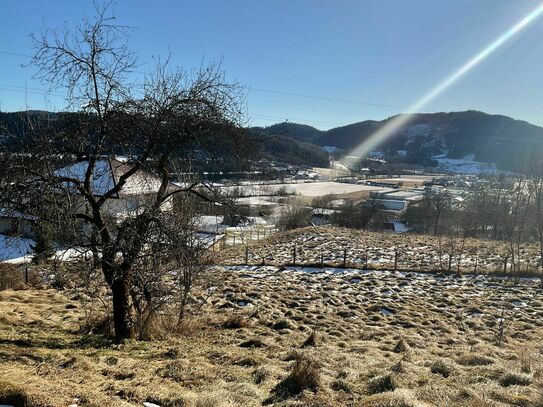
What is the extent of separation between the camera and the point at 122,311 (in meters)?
7.57

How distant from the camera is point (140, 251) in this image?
709 cm

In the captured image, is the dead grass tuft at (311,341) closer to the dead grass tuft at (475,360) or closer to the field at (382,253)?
the dead grass tuft at (475,360)

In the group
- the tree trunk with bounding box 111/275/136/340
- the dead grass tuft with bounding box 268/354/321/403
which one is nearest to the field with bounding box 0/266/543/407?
the dead grass tuft with bounding box 268/354/321/403

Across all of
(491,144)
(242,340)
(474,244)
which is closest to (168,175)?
(242,340)

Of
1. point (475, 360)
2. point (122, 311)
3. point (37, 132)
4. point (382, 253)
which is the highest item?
point (37, 132)

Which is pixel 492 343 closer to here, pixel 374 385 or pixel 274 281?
pixel 374 385

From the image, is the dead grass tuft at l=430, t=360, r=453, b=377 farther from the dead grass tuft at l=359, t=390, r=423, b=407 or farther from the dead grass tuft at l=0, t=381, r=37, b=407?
the dead grass tuft at l=0, t=381, r=37, b=407

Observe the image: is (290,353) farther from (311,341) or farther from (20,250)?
(20,250)

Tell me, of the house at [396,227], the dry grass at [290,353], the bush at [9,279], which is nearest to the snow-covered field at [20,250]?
the dry grass at [290,353]

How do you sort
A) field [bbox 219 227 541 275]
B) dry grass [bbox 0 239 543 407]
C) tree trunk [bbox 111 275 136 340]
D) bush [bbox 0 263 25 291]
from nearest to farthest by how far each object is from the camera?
dry grass [bbox 0 239 543 407] → tree trunk [bbox 111 275 136 340] → bush [bbox 0 263 25 291] → field [bbox 219 227 541 275]

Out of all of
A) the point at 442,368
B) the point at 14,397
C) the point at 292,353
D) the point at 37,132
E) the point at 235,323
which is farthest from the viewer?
the point at 235,323

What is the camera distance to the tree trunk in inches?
289

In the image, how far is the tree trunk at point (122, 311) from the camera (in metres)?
7.33

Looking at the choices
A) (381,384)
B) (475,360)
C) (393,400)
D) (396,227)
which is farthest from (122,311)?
(396,227)
